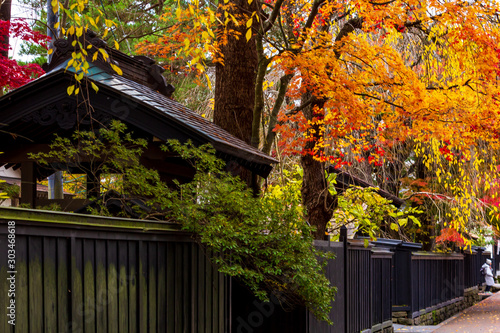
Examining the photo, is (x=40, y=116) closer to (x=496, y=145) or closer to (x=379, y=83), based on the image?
(x=379, y=83)

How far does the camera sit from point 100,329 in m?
5.80

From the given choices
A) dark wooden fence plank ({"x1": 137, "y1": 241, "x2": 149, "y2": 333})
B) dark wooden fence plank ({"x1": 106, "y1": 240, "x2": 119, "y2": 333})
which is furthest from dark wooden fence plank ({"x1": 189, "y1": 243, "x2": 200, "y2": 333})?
dark wooden fence plank ({"x1": 106, "y1": 240, "x2": 119, "y2": 333})

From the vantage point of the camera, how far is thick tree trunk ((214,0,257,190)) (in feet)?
40.0

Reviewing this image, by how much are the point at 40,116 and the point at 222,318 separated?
3819 mm

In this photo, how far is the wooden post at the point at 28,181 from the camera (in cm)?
1033

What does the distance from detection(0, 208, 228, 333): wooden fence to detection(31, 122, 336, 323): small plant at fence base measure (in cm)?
35

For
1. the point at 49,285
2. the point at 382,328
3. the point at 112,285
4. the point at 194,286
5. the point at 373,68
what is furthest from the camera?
the point at 382,328

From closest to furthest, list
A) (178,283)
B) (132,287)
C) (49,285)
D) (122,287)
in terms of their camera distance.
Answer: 1. (49,285)
2. (122,287)
3. (132,287)
4. (178,283)

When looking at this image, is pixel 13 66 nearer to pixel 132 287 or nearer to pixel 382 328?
pixel 132 287

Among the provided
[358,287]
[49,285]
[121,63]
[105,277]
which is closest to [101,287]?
[105,277]

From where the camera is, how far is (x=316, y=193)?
15.5 m

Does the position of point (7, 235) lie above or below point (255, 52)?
below

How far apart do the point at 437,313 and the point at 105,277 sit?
17.5 m

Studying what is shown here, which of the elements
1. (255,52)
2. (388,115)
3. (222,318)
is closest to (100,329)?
(222,318)
